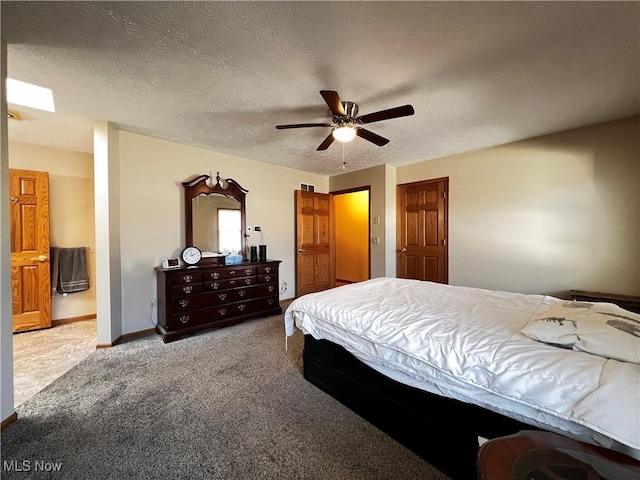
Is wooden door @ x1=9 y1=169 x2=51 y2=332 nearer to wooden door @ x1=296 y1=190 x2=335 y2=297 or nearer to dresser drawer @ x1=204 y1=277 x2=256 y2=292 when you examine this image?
dresser drawer @ x1=204 y1=277 x2=256 y2=292

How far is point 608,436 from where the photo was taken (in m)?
0.82

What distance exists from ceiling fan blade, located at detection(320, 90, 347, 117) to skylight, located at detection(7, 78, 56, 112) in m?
2.39

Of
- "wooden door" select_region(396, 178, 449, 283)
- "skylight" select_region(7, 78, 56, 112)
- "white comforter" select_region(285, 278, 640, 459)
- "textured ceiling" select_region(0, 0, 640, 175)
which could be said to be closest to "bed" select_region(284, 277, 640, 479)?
"white comforter" select_region(285, 278, 640, 459)

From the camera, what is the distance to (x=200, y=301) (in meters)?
3.17

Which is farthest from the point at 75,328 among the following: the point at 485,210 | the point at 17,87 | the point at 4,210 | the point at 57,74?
the point at 485,210

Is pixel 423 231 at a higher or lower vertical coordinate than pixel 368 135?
lower

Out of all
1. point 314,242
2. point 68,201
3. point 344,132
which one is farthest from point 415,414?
point 68,201

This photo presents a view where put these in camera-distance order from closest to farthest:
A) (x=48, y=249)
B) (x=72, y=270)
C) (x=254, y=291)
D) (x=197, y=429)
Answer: (x=197, y=429) < (x=48, y=249) < (x=72, y=270) < (x=254, y=291)

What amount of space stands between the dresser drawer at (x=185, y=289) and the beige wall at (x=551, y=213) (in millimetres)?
3670

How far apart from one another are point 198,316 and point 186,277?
Result: 52 cm

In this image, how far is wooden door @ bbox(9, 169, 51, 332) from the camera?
3.19 meters

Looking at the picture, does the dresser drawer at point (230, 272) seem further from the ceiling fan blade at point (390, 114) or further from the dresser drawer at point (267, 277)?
the ceiling fan blade at point (390, 114)

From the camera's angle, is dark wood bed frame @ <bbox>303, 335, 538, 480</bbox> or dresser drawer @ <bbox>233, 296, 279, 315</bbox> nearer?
dark wood bed frame @ <bbox>303, 335, 538, 480</bbox>

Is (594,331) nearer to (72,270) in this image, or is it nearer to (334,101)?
(334,101)
